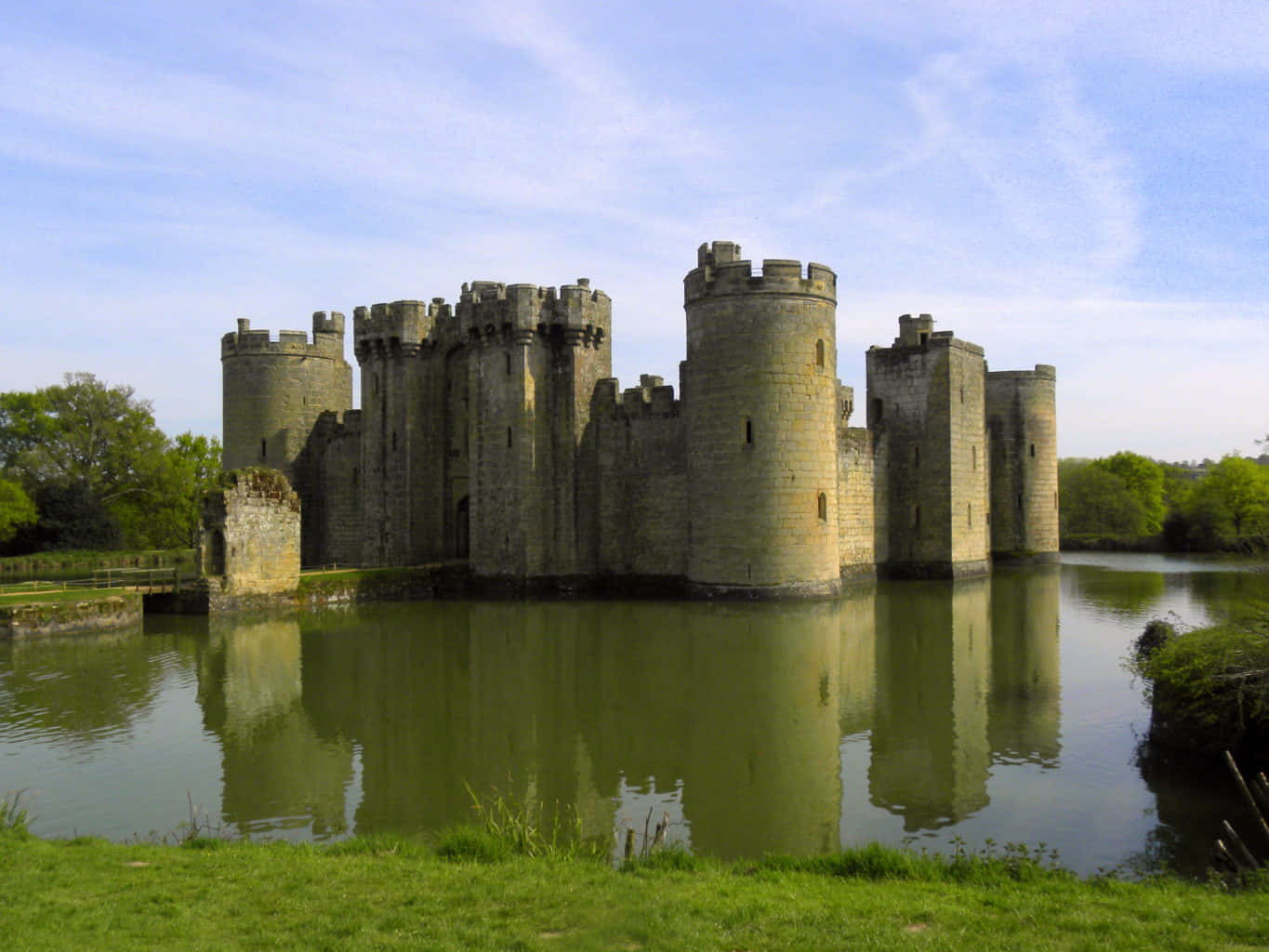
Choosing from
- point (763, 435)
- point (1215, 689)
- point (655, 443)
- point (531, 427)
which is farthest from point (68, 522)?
point (1215, 689)

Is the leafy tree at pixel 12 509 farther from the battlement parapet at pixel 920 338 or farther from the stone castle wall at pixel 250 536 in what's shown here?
the battlement parapet at pixel 920 338

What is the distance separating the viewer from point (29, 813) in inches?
360

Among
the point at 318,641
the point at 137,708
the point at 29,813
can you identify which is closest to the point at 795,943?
the point at 29,813

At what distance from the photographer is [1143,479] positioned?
5856 centimetres

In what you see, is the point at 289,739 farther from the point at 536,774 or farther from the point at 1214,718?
the point at 1214,718

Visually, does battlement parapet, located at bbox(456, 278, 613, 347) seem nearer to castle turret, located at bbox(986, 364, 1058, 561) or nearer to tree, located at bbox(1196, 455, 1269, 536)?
castle turret, located at bbox(986, 364, 1058, 561)

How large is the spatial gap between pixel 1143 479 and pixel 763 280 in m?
43.4

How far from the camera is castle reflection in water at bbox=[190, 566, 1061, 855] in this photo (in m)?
9.46

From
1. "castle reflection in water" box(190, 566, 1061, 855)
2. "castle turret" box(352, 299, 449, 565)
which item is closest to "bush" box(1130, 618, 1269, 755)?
"castle reflection in water" box(190, 566, 1061, 855)

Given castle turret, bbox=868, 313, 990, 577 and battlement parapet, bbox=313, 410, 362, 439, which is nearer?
castle turret, bbox=868, 313, 990, 577

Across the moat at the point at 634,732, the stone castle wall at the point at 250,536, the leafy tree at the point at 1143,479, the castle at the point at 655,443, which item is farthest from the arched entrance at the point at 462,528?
the leafy tree at the point at 1143,479

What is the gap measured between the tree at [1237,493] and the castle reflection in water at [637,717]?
27.5m

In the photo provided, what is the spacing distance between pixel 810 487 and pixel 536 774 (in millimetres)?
15204

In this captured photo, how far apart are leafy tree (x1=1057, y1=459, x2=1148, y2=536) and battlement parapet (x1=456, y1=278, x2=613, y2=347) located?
3561cm
